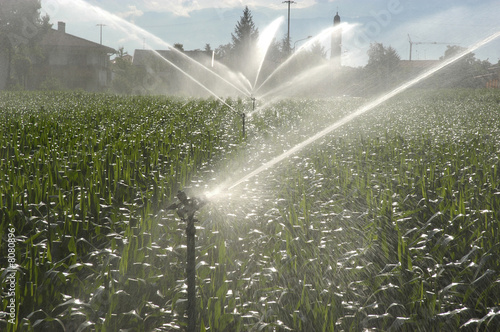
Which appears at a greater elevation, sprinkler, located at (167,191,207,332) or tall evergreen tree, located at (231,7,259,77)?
tall evergreen tree, located at (231,7,259,77)

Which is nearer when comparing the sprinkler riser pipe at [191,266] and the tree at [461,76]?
the sprinkler riser pipe at [191,266]

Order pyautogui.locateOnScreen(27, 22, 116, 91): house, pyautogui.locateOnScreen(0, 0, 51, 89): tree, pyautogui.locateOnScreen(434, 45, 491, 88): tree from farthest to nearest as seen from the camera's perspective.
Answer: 1. pyautogui.locateOnScreen(434, 45, 491, 88): tree
2. pyautogui.locateOnScreen(27, 22, 116, 91): house
3. pyautogui.locateOnScreen(0, 0, 51, 89): tree

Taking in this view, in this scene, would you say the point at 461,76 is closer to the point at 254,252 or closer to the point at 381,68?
the point at 381,68

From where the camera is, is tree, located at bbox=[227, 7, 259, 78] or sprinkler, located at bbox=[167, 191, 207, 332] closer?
sprinkler, located at bbox=[167, 191, 207, 332]

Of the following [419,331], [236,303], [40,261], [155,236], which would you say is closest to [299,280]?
[236,303]

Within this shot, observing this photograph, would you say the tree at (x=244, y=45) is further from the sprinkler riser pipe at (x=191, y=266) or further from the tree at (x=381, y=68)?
the sprinkler riser pipe at (x=191, y=266)

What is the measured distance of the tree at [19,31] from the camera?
5162 cm

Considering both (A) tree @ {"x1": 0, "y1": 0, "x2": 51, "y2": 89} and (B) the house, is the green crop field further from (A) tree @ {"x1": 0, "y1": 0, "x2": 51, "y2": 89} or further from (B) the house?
(B) the house

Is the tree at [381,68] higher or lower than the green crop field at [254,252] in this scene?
higher

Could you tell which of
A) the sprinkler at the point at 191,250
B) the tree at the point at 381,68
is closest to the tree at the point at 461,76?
the tree at the point at 381,68

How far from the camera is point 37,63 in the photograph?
57406 millimetres

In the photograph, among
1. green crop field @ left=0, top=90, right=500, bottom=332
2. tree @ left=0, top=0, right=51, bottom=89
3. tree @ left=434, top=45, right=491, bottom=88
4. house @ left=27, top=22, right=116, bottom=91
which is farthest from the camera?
tree @ left=434, top=45, right=491, bottom=88

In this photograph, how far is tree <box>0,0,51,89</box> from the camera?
51625mm

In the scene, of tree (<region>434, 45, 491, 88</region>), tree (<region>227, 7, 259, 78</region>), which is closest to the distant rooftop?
tree (<region>227, 7, 259, 78</region>)
